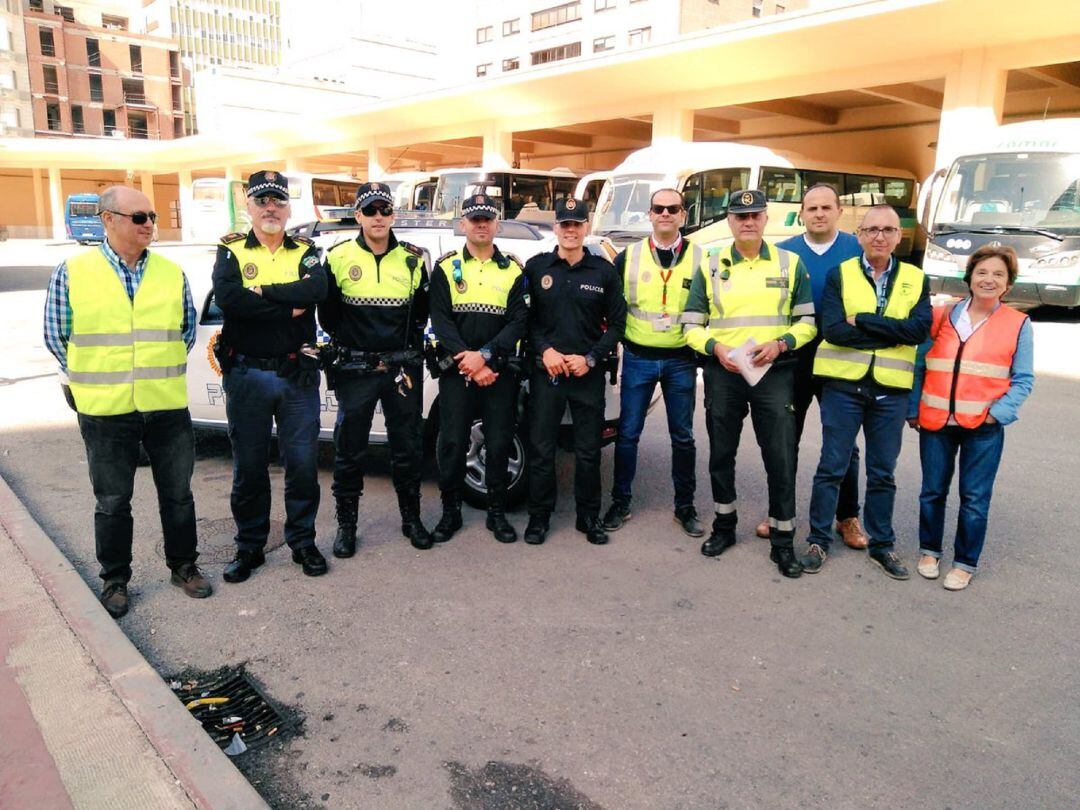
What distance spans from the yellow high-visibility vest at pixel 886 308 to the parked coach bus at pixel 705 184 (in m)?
10.2

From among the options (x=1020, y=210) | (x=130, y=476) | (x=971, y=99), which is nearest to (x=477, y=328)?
(x=130, y=476)

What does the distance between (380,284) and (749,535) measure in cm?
267

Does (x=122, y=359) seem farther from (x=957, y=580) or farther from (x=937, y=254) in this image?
(x=937, y=254)

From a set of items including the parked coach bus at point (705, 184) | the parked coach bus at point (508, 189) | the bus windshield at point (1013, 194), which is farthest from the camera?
the parked coach bus at point (508, 189)

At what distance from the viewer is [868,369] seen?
425 centimetres

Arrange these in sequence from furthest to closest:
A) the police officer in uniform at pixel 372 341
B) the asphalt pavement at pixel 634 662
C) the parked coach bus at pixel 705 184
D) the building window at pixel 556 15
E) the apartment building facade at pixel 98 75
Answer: the apartment building facade at pixel 98 75 < the building window at pixel 556 15 < the parked coach bus at pixel 705 184 < the police officer in uniform at pixel 372 341 < the asphalt pavement at pixel 634 662

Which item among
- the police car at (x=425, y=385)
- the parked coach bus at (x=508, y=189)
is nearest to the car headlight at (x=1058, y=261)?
the parked coach bus at (x=508, y=189)

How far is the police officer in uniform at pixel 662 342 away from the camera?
15.7 ft

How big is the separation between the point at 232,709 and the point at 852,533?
351 cm

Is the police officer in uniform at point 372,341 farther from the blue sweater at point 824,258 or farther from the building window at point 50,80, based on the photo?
the building window at point 50,80

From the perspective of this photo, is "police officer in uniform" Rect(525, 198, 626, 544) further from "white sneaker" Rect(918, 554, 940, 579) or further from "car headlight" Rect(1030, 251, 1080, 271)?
"car headlight" Rect(1030, 251, 1080, 271)

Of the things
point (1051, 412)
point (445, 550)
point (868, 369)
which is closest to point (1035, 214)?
point (1051, 412)

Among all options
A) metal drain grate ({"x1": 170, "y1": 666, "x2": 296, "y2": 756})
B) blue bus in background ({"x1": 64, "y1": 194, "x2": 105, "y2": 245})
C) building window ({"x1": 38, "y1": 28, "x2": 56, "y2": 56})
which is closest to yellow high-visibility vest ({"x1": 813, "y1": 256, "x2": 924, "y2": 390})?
metal drain grate ({"x1": 170, "y1": 666, "x2": 296, "y2": 756})

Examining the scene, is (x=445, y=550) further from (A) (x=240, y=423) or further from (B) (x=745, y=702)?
(B) (x=745, y=702)
